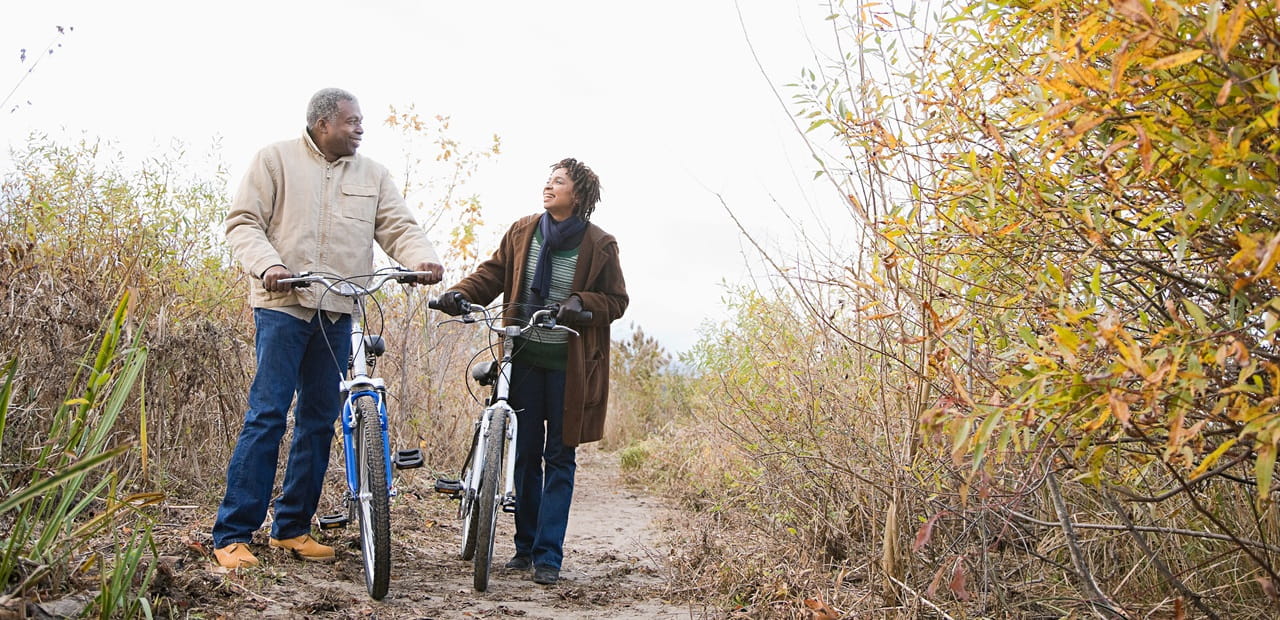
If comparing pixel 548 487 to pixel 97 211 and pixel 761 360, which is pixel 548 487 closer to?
pixel 761 360

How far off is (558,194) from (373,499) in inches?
66.2

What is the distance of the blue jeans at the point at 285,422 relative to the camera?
12.9 feet

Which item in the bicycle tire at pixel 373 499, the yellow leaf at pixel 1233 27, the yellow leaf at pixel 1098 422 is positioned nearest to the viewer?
the yellow leaf at pixel 1233 27

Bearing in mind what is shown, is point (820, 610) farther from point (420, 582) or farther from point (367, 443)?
point (420, 582)

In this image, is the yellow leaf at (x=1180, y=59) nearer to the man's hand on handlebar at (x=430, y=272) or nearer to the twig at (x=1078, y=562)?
the twig at (x=1078, y=562)

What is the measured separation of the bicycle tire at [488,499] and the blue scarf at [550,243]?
0.67 meters

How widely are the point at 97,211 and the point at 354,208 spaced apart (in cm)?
167

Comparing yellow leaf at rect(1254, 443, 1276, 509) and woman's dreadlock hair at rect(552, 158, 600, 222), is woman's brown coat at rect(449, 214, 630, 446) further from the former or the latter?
yellow leaf at rect(1254, 443, 1276, 509)

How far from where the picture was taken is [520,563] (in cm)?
471

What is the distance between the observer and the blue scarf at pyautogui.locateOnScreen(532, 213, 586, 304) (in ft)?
15.2

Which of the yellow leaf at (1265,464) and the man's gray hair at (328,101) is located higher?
the man's gray hair at (328,101)

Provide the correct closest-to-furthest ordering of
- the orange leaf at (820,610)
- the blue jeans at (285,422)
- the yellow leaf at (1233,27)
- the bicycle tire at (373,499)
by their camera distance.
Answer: the yellow leaf at (1233,27), the orange leaf at (820,610), the bicycle tire at (373,499), the blue jeans at (285,422)

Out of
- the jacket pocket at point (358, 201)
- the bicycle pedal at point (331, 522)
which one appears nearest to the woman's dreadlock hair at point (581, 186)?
the jacket pocket at point (358, 201)

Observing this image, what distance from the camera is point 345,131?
4.27m
